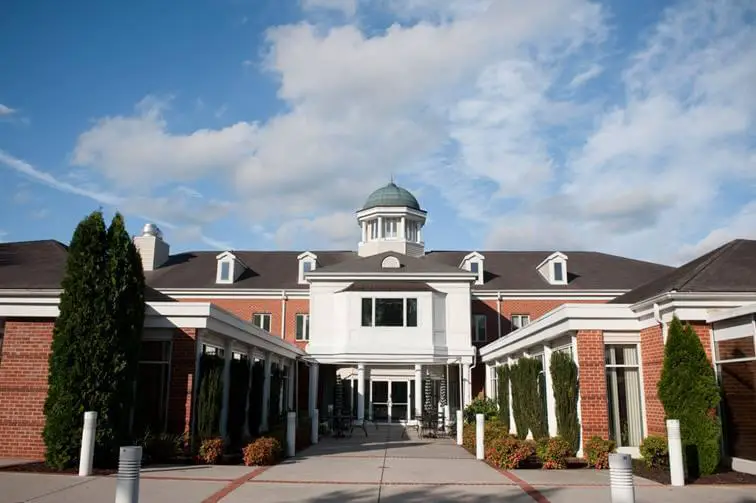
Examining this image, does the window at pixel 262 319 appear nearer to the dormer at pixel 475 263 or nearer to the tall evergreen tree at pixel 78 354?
the dormer at pixel 475 263

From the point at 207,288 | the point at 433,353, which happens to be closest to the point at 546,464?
the point at 433,353

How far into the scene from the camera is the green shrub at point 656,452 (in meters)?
12.1

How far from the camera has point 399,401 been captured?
101 feet

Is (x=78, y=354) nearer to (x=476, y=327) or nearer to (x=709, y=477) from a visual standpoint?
(x=709, y=477)

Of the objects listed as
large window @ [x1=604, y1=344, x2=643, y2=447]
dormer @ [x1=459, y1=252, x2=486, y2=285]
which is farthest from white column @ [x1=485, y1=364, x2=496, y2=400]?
large window @ [x1=604, y1=344, x2=643, y2=447]

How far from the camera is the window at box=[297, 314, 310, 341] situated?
32.9 m

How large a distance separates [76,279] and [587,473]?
36.2 ft

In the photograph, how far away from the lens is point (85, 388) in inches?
469

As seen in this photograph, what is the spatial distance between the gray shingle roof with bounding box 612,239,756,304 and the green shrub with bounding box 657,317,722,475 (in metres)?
1.66

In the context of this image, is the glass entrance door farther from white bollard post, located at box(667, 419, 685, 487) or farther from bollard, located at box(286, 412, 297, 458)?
white bollard post, located at box(667, 419, 685, 487)

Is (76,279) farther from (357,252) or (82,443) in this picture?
(357,252)

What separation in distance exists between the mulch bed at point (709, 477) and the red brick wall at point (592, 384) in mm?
1590

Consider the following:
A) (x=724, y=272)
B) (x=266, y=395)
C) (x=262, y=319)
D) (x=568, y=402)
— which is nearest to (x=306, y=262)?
(x=262, y=319)

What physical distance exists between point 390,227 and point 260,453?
23.7m
